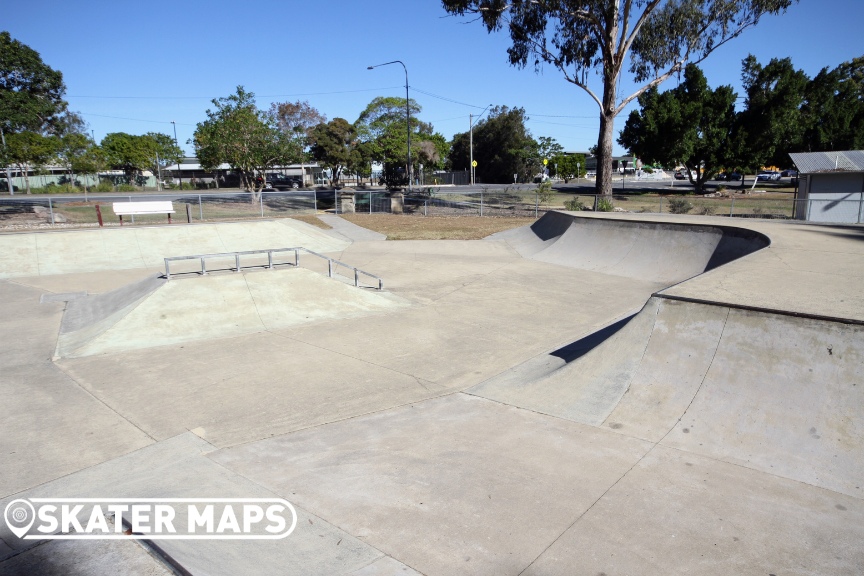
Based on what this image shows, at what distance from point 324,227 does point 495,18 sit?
16165 mm

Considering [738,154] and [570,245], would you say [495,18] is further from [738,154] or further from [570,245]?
[738,154]

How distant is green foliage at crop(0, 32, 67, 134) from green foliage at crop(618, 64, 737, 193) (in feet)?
145

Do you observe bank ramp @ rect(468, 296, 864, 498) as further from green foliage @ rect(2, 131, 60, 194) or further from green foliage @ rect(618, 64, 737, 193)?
green foliage @ rect(2, 131, 60, 194)

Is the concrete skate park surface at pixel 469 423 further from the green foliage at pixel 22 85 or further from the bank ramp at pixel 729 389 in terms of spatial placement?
the green foliage at pixel 22 85

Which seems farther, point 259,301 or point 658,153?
point 658,153

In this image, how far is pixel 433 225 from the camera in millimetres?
27875

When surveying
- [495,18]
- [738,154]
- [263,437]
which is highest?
[495,18]

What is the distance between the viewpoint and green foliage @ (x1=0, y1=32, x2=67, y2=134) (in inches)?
835

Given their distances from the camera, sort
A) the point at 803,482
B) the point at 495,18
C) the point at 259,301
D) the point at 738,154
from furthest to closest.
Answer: the point at 738,154 → the point at 495,18 → the point at 259,301 → the point at 803,482

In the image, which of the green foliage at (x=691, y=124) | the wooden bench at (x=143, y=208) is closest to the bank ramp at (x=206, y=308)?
the wooden bench at (x=143, y=208)

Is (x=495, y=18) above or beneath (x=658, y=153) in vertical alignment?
above

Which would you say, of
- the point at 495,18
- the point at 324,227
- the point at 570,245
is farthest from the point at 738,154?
the point at 324,227

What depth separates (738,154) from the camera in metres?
46.3

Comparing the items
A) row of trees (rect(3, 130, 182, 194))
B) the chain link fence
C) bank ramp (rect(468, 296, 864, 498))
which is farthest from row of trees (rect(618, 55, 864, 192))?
row of trees (rect(3, 130, 182, 194))
